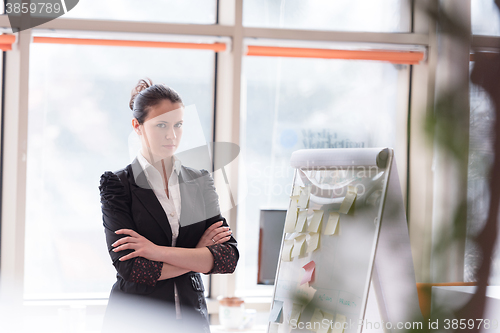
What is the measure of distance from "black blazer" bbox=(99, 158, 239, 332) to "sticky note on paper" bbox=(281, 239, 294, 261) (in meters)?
0.39

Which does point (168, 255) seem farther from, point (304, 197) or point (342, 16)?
point (342, 16)

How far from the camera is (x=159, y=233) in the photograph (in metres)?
1.54

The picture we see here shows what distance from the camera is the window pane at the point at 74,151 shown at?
2473mm

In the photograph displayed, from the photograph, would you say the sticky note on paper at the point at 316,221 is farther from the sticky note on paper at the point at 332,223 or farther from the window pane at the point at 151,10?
the window pane at the point at 151,10

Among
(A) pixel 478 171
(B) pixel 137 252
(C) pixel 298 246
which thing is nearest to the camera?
(A) pixel 478 171

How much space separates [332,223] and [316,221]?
10 cm

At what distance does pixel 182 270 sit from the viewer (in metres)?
1.53

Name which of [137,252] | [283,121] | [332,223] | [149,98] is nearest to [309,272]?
[332,223]

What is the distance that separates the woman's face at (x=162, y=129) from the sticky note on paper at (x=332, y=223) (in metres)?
0.68

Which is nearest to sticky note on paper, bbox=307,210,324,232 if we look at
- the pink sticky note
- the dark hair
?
the pink sticky note

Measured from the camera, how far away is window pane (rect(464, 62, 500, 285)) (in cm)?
24

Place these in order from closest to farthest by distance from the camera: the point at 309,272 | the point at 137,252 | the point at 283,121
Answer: the point at 137,252 → the point at 309,272 → the point at 283,121

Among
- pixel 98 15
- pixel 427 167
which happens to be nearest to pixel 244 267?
pixel 98 15

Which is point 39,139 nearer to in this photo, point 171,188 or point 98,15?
point 98,15
